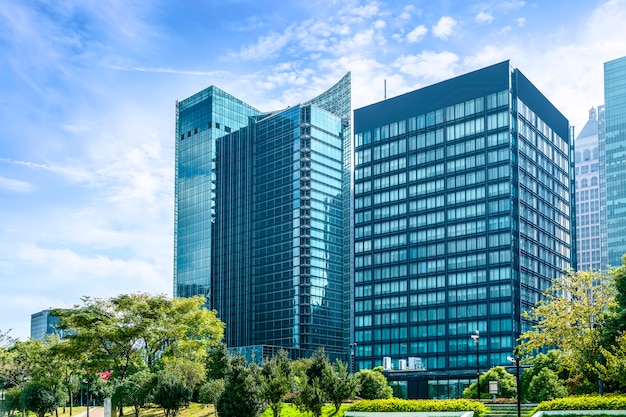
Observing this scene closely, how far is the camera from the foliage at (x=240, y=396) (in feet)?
193

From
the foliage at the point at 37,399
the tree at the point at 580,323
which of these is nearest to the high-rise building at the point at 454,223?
the foliage at the point at 37,399

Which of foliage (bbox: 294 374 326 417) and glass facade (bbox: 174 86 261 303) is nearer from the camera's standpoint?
foliage (bbox: 294 374 326 417)

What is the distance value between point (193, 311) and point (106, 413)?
1299 centimetres

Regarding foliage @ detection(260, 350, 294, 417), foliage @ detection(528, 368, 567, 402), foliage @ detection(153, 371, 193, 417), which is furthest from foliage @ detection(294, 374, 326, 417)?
foliage @ detection(528, 368, 567, 402)

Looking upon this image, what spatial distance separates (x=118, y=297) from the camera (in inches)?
2928

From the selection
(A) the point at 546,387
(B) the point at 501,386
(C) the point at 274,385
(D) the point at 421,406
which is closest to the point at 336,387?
(C) the point at 274,385

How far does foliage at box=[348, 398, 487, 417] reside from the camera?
1955 inches

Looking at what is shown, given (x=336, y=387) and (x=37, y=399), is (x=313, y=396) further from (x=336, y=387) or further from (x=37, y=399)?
(x=37, y=399)

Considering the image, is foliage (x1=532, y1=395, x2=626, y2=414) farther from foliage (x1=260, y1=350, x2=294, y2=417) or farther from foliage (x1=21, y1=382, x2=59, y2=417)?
foliage (x1=21, y1=382, x2=59, y2=417)

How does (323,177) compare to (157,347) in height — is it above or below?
above

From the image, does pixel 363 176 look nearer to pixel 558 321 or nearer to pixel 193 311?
pixel 193 311

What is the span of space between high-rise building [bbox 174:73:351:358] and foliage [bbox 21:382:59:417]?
70.6 meters

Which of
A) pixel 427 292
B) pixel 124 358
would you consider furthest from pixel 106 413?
pixel 427 292

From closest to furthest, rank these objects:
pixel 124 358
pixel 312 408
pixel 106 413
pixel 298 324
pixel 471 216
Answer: pixel 312 408
pixel 106 413
pixel 124 358
pixel 471 216
pixel 298 324
